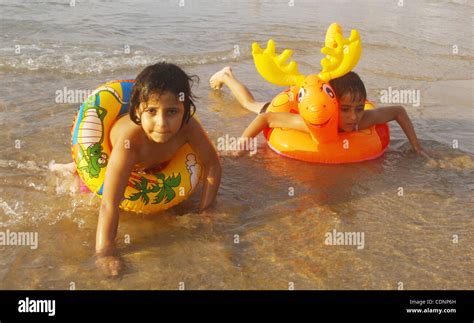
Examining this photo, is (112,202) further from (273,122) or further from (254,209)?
(273,122)

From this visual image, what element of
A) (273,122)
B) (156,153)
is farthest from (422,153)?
(156,153)

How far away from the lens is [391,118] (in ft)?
16.6

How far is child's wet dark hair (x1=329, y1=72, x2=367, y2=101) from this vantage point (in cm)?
460

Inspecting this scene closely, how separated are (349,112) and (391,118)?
1.89ft

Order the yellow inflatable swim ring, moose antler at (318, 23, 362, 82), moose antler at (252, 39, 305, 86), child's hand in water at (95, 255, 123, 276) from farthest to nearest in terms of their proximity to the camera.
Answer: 1. moose antler at (252, 39, 305, 86)
2. moose antler at (318, 23, 362, 82)
3. the yellow inflatable swim ring
4. child's hand in water at (95, 255, 123, 276)

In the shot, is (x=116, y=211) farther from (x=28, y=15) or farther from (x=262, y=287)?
(x=28, y=15)

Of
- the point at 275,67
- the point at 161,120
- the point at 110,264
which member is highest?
the point at 275,67

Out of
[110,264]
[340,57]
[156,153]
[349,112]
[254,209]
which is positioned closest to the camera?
[110,264]

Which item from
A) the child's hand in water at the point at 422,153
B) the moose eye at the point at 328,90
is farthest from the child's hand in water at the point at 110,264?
the child's hand in water at the point at 422,153

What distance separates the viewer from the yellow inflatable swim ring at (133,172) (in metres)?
3.67

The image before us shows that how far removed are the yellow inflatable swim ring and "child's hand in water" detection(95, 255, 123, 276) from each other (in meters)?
0.56

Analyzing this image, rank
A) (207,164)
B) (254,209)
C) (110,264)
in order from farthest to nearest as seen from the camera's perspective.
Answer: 1. (254,209)
2. (207,164)
3. (110,264)

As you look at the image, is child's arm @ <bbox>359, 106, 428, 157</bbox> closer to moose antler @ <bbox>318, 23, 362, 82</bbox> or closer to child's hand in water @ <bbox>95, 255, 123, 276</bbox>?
moose antler @ <bbox>318, 23, 362, 82</bbox>

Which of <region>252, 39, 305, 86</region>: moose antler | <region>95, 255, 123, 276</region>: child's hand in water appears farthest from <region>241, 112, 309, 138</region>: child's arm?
<region>95, 255, 123, 276</region>: child's hand in water
